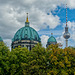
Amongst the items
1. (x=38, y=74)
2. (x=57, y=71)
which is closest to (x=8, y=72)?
(x=38, y=74)

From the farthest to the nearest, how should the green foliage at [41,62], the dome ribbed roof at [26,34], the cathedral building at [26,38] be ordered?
the dome ribbed roof at [26,34] < the cathedral building at [26,38] < the green foliage at [41,62]

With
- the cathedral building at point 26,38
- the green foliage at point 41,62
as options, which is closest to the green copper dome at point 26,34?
the cathedral building at point 26,38

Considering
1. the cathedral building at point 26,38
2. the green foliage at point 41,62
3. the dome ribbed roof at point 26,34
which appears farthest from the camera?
the dome ribbed roof at point 26,34

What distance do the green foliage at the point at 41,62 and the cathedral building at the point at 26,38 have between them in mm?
47253

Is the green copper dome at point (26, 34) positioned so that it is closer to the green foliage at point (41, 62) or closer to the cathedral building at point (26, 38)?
the cathedral building at point (26, 38)

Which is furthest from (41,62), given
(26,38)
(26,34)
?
(26,34)

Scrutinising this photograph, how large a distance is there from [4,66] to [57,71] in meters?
11.8

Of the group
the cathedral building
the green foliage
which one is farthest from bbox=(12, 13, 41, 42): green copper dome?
the green foliage

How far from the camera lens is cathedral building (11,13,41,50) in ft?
295

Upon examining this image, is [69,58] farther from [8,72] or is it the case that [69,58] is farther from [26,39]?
[26,39]

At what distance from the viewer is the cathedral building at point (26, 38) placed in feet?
295

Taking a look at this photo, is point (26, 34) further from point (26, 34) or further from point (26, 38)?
point (26, 38)

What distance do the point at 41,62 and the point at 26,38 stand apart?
53.9 m

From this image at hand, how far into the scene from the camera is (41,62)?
38031mm
